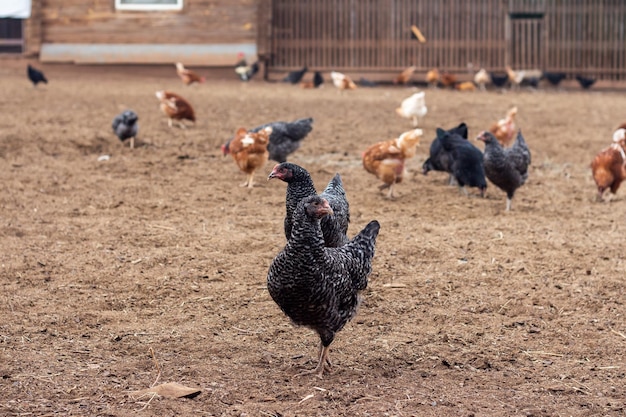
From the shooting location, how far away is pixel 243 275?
6.41 m

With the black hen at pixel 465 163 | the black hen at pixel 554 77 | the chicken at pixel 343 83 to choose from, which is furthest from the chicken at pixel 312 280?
the black hen at pixel 554 77

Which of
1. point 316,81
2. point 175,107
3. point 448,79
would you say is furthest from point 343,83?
point 175,107

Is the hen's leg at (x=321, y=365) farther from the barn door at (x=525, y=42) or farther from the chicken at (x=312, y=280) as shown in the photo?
the barn door at (x=525, y=42)

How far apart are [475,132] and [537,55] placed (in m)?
8.87

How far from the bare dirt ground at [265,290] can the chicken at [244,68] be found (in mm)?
7600

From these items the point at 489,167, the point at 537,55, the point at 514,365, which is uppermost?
the point at 537,55

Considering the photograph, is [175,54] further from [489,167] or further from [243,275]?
[243,275]

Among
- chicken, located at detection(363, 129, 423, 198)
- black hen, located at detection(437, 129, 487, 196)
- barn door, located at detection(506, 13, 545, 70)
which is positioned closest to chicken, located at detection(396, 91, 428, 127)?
black hen, located at detection(437, 129, 487, 196)

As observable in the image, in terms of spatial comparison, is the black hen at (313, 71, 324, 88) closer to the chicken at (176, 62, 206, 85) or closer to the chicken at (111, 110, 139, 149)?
the chicken at (176, 62, 206, 85)

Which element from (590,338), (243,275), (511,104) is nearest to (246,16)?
(511,104)

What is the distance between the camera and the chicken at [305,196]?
5676 mm

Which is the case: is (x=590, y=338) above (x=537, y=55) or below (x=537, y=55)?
below

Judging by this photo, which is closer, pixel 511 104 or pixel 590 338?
pixel 590 338

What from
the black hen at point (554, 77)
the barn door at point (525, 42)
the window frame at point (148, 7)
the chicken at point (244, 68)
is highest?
the window frame at point (148, 7)
